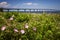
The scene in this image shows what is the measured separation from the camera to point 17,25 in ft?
11.3

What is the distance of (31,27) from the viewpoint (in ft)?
11.5

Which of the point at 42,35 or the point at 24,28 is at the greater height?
the point at 24,28

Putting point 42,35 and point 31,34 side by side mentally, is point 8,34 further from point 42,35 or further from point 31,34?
point 42,35

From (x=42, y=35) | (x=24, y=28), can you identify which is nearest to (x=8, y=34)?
(x=24, y=28)

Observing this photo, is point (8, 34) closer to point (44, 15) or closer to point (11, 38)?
point (11, 38)

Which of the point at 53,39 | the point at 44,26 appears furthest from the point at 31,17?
the point at 53,39

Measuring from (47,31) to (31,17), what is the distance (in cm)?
58

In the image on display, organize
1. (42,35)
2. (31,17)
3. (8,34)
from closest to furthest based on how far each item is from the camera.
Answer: (8,34)
(42,35)
(31,17)

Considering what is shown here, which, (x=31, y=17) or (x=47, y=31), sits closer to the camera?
(x=47, y=31)

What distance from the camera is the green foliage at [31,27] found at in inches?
131

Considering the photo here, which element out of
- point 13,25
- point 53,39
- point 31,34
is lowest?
point 53,39

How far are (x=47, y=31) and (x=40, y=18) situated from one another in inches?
19.0

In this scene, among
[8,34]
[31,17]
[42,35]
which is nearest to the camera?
[8,34]

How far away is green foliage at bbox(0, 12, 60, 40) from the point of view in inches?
131
